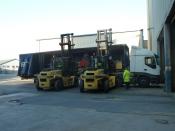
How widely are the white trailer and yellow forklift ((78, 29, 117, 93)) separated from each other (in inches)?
69.4

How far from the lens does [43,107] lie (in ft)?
51.5

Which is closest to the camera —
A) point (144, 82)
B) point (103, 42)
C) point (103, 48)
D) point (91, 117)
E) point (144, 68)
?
point (91, 117)

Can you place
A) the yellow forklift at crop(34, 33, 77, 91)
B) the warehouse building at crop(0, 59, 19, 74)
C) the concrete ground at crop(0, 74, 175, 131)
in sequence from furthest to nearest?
the warehouse building at crop(0, 59, 19, 74) < the yellow forklift at crop(34, 33, 77, 91) < the concrete ground at crop(0, 74, 175, 131)

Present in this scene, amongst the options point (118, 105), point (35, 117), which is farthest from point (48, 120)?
point (118, 105)

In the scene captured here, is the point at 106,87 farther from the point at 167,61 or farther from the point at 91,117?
the point at 91,117

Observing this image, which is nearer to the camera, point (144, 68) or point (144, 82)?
point (144, 82)

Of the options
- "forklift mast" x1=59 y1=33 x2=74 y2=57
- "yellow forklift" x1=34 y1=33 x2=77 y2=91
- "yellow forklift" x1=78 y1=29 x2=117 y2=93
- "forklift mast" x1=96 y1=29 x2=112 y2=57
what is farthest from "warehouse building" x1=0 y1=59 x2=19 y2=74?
"yellow forklift" x1=78 y1=29 x2=117 y2=93

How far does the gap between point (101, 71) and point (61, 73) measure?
A: 3.89 m

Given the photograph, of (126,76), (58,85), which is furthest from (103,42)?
(58,85)

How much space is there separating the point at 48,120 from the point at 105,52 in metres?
14.6

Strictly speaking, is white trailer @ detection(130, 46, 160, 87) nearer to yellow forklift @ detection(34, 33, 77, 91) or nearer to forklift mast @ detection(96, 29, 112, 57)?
forklift mast @ detection(96, 29, 112, 57)

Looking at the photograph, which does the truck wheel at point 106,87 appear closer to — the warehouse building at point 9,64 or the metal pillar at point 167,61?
the metal pillar at point 167,61

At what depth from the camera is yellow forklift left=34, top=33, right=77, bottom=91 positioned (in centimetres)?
2519

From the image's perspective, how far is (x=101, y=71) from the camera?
23.6 metres
